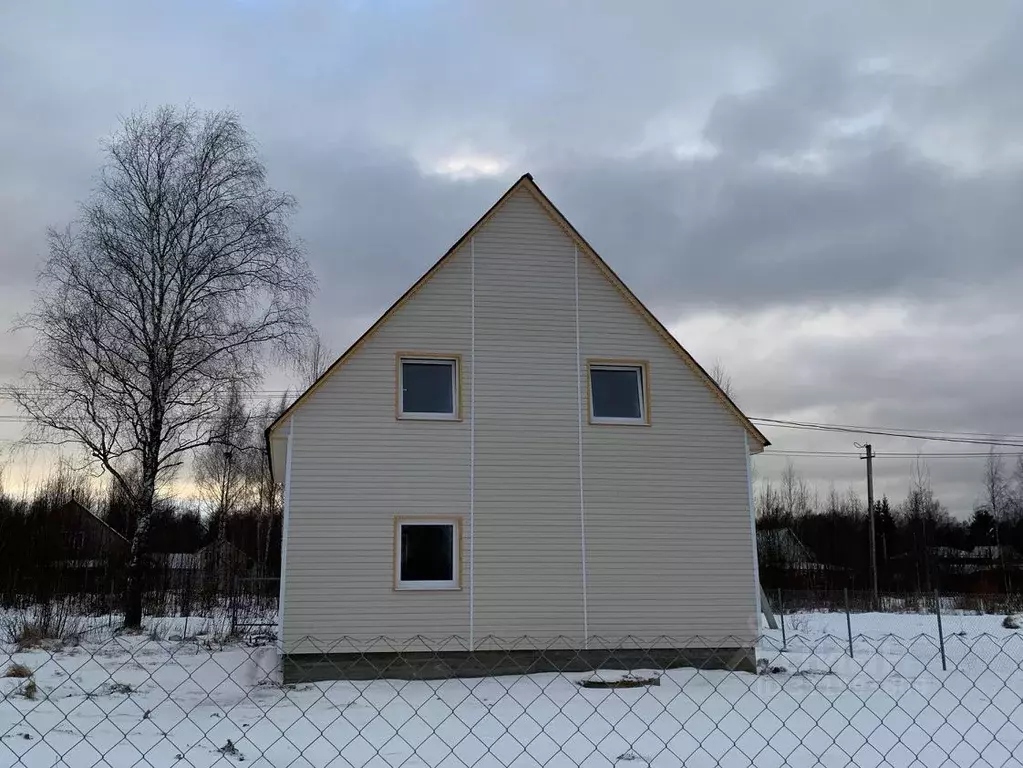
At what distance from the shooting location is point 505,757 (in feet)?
23.6

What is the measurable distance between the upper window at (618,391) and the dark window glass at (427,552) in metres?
3.32

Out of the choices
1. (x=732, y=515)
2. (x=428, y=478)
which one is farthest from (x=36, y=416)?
(x=732, y=515)

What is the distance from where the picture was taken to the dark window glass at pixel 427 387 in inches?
542

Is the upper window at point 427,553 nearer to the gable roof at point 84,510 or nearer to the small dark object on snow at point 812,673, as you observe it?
the small dark object on snow at point 812,673

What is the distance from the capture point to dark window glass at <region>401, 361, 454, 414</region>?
13.8 metres

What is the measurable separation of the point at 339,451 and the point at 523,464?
3019 millimetres

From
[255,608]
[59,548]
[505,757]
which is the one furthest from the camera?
[59,548]

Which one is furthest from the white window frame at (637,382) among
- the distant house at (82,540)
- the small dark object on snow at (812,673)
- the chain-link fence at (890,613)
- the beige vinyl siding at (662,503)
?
the distant house at (82,540)

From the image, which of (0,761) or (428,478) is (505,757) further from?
(428,478)

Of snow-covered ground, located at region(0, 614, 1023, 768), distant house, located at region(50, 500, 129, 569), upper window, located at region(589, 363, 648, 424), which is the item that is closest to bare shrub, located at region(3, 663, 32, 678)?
snow-covered ground, located at region(0, 614, 1023, 768)

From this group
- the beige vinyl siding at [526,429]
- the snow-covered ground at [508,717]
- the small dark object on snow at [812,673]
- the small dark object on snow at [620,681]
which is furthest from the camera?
the beige vinyl siding at [526,429]

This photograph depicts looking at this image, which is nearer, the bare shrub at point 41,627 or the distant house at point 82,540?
the bare shrub at point 41,627

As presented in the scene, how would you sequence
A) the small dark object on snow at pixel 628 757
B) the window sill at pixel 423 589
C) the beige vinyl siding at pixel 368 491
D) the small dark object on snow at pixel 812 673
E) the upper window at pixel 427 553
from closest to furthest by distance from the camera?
the small dark object on snow at pixel 628 757
the small dark object on snow at pixel 812 673
the beige vinyl siding at pixel 368 491
the window sill at pixel 423 589
the upper window at pixel 427 553

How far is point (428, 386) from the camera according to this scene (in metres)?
13.9
